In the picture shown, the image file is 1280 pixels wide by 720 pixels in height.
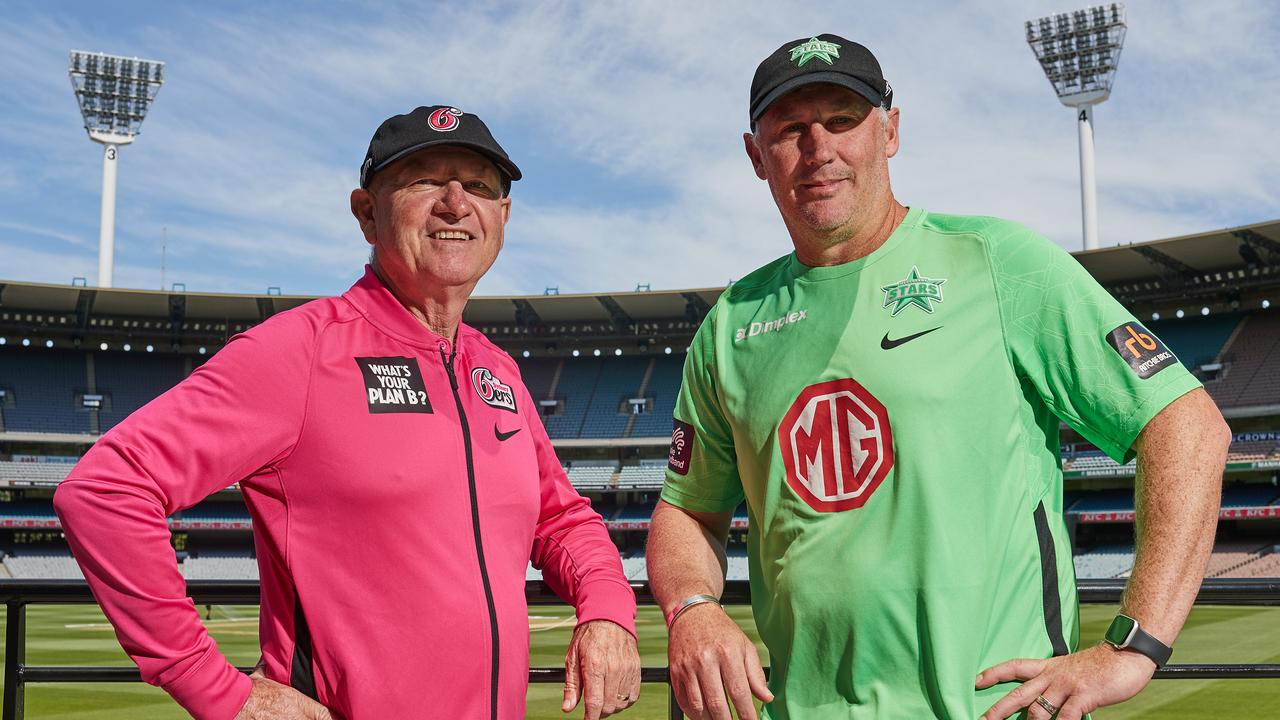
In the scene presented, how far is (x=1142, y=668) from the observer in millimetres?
1835

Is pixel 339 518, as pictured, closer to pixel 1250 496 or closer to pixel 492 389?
pixel 492 389

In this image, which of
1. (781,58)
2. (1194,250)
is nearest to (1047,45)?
(1194,250)

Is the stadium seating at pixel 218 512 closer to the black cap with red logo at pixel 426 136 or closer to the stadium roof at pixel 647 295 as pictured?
the stadium roof at pixel 647 295

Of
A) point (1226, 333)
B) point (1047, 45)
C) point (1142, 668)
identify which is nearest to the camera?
point (1142, 668)

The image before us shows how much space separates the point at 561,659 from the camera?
13859 millimetres

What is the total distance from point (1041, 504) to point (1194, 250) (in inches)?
1521

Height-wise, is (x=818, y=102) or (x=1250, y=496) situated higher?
(x=818, y=102)

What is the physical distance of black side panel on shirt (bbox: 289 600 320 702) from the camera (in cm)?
218

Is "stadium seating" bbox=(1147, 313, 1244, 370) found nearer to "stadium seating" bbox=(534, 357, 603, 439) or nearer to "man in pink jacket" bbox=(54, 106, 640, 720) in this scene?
"stadium seating" bbox=(534, 357, 603, 439)

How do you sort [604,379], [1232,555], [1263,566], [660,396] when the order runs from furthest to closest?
[604,379]
[660,396]
[1232,555]
[1263,566]

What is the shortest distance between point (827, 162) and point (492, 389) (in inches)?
41.0

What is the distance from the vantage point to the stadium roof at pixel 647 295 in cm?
3525

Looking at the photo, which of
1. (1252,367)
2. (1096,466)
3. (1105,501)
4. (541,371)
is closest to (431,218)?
(1096,466)

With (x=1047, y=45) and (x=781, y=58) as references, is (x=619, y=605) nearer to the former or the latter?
(x=781, y=58)
